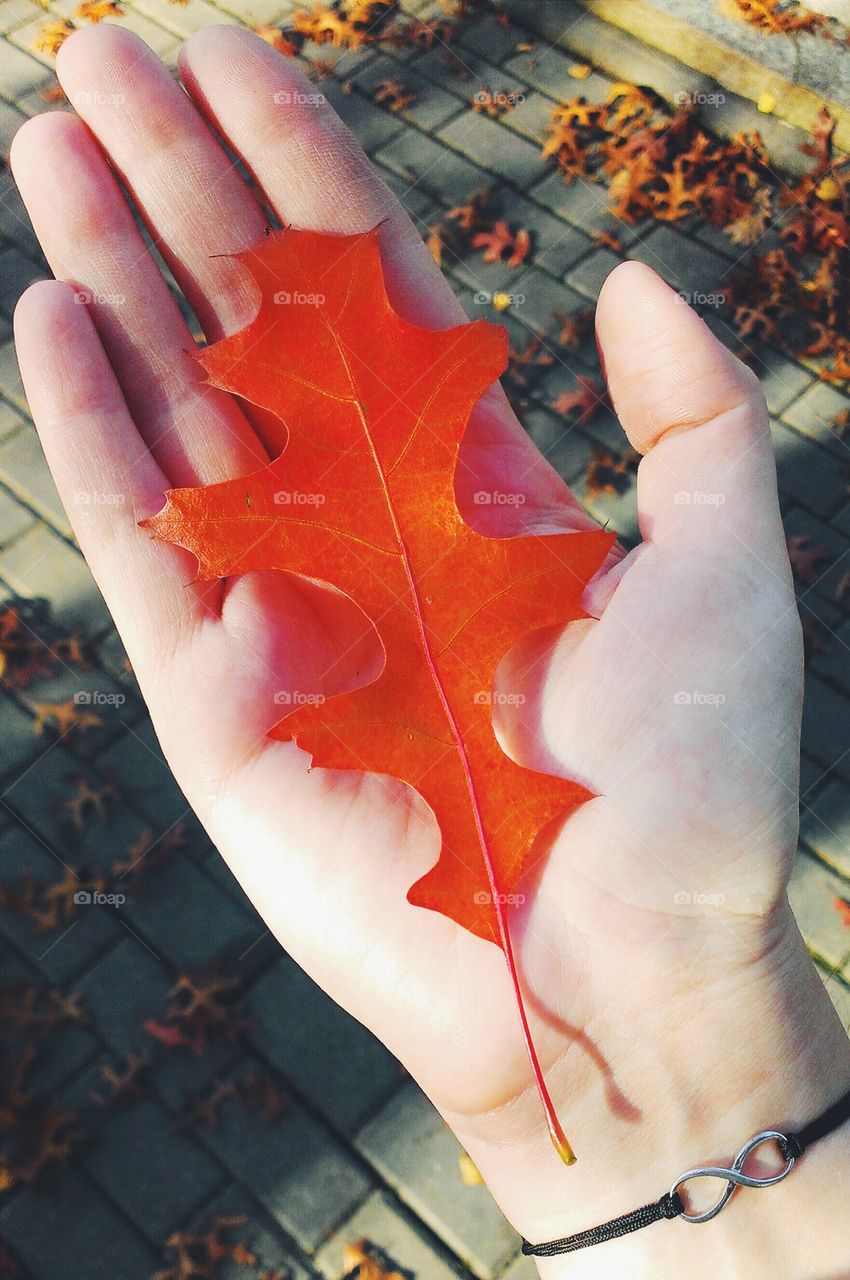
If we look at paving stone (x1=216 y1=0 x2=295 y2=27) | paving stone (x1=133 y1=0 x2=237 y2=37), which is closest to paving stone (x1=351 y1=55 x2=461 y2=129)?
paving stone (x1=216 y1=0 x2=295 y2=27)

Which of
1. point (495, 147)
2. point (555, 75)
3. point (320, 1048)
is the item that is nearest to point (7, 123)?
point (495, 147)

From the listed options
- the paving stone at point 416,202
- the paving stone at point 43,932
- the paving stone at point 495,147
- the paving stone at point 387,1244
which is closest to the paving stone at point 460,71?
the paving stone at point 495,147

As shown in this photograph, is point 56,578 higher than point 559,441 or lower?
higher

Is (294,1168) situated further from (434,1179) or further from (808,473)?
(808,473)

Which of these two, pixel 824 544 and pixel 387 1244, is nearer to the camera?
pixel 387 1244

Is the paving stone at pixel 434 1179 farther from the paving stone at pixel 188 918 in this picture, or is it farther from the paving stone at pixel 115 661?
the paving stone at pixel 115 661

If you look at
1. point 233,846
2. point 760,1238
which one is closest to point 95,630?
point 233,846
